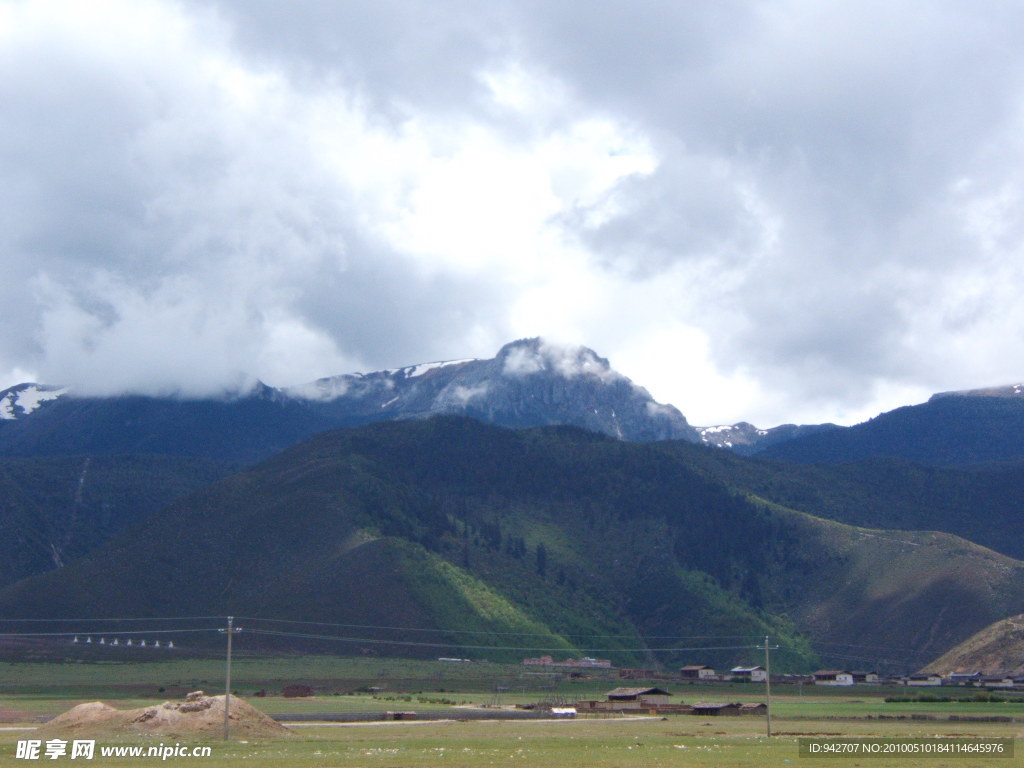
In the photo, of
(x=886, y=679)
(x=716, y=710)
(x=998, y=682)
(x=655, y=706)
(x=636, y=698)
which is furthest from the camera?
(x=886, y=679)

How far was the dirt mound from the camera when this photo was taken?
78875 millimetres

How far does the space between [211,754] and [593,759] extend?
22383 millimetres

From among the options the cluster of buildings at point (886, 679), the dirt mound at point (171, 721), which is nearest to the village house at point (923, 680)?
the cluster of buildings at point (886, 679)

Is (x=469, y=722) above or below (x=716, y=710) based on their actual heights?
above

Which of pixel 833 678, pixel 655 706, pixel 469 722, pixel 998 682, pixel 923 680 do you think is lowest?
pixel 923 680

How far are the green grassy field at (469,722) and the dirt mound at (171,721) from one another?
2.66m

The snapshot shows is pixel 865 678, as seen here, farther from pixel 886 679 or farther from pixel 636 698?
pixel 636 698

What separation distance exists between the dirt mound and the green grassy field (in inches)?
105

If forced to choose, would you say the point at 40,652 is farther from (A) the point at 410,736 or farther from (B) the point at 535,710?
(A) the point at 410,736

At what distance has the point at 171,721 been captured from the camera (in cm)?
8112

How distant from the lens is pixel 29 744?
7025cm

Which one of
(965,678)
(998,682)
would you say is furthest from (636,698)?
(965,678)

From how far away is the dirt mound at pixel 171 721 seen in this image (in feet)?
259

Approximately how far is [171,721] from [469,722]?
30.1 m
